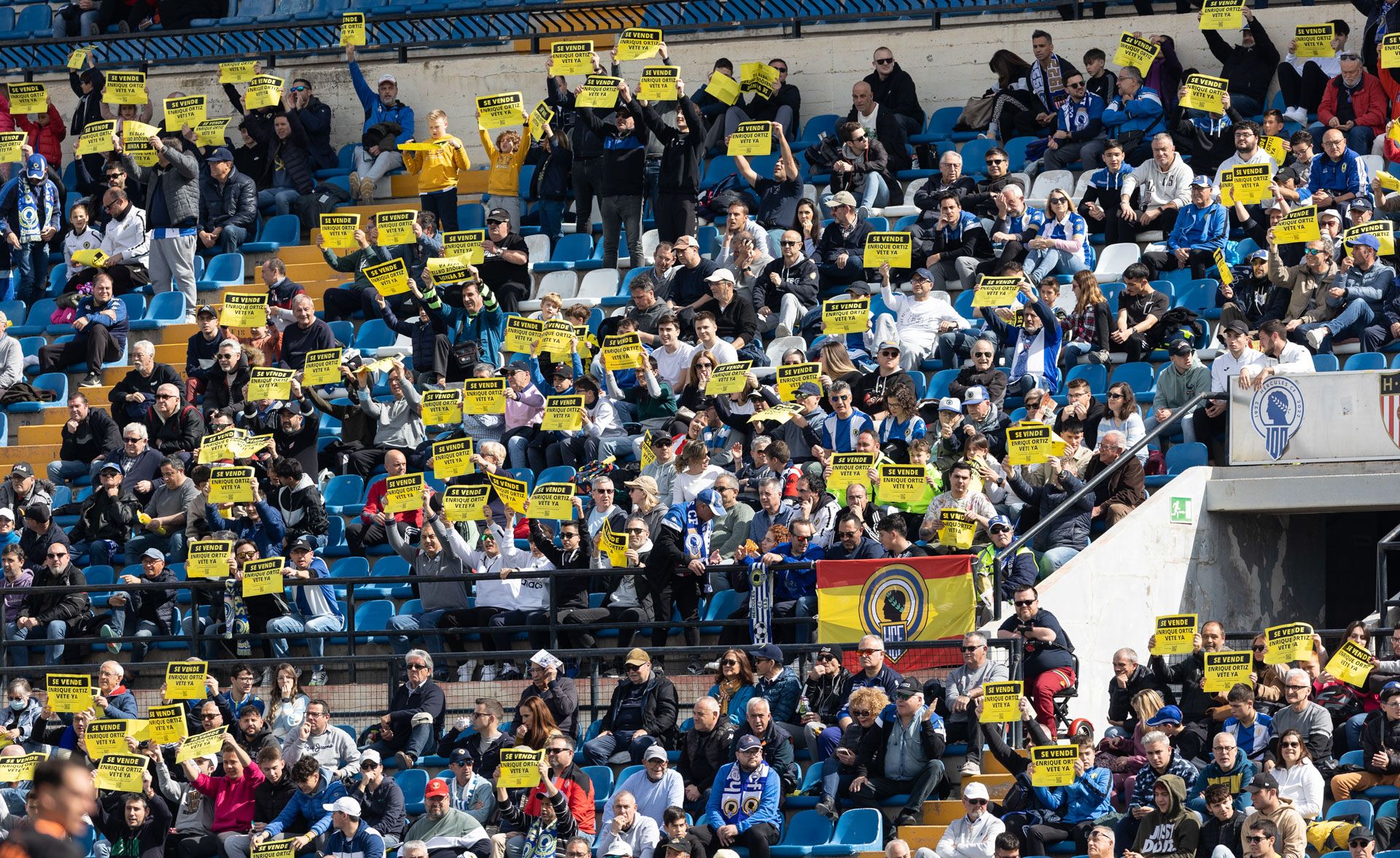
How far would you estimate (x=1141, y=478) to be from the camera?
17797 millimetres

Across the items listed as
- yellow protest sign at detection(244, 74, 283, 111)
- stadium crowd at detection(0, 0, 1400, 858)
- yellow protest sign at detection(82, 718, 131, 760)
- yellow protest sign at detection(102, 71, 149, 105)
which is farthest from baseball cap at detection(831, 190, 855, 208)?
yellow protest sign at detection(102, 71, 149, 105)

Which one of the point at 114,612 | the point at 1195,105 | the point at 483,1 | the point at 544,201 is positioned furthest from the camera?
the point at 483,1

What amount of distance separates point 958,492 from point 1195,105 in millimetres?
5525

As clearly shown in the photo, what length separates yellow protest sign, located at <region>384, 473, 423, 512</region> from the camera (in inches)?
753

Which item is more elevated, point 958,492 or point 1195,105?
point 1195,105

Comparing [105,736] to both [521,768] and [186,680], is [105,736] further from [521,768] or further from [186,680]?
[521,768]

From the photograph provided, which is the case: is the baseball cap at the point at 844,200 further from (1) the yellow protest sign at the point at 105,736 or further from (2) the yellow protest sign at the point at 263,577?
(1) the yellow protest sign at the point at 105,736

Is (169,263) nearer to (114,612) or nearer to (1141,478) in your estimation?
(114,612)

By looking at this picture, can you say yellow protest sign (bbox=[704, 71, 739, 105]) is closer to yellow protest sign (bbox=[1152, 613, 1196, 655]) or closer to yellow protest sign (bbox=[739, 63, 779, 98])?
yellow protest sign (bbox=[739, 63, 779, 98])

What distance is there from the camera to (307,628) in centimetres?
1886

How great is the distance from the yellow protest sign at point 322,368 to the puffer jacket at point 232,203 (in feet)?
12.3

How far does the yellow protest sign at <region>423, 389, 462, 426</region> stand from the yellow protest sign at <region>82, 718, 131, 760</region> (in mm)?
3923

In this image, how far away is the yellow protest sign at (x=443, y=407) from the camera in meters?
20.5

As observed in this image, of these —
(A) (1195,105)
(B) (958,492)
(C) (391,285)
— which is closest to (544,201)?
(C) (391,285)
